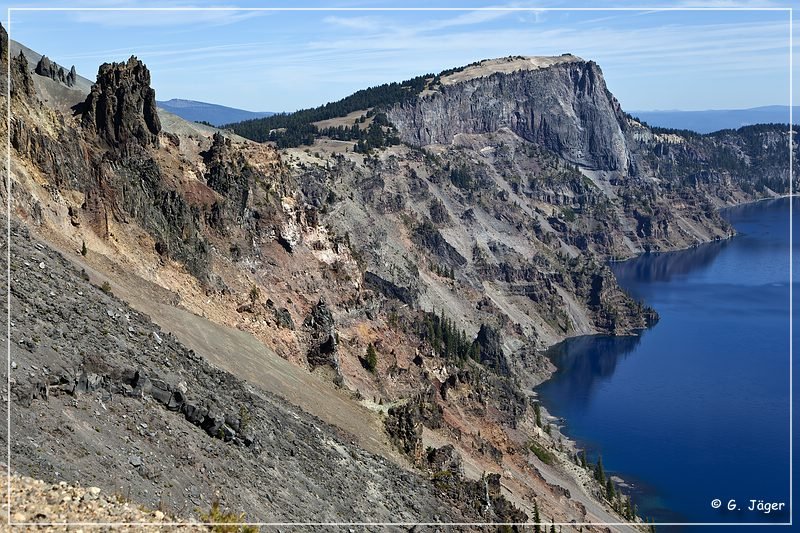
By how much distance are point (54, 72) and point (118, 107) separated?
12.8 metres

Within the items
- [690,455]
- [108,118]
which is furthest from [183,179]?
[690,455]

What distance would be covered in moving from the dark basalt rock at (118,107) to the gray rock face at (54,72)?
830 centimetres

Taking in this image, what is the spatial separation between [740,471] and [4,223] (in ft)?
386

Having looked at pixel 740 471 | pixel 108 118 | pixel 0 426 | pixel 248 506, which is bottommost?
pixel 740 471

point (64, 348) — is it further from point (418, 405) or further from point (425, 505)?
point (418, 405)

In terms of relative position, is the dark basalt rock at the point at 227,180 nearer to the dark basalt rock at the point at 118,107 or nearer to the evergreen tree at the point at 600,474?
the dark basalt rock at the point at 118,107

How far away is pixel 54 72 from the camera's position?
300ft

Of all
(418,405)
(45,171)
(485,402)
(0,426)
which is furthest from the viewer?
(485,402)

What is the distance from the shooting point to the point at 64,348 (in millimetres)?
41656

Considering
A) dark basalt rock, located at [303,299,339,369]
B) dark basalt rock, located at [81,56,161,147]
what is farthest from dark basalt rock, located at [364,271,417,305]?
dark basalt rock, located at [81,56,161,147]

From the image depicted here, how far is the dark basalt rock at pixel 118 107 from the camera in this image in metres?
83.4

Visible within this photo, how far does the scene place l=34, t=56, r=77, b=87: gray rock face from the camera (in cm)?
8894

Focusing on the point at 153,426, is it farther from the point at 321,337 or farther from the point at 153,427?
the point at 321,337

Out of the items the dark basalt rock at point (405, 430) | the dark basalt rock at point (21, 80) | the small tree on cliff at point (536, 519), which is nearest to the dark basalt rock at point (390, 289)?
the small tree on cliff at point (536, 519)
